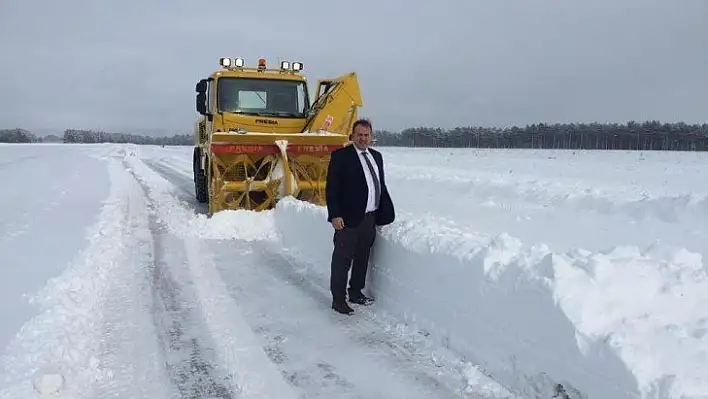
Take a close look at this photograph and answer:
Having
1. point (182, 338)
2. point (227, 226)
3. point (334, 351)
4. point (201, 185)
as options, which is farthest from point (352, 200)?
point (201, 185)

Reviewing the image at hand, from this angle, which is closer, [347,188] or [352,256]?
[347,188]

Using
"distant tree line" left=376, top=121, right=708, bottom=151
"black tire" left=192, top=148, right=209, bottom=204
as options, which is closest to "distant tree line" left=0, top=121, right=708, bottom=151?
"distant tree line" left=376, top=121, right=708, bottom=151

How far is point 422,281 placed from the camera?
4.41 metres

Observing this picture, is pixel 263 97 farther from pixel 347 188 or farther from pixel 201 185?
pixel 347 188

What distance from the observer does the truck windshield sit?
1006 cm

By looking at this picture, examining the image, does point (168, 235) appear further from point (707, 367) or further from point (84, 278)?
point (707, 367)

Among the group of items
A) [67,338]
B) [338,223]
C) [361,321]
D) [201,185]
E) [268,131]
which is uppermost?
[268,131]

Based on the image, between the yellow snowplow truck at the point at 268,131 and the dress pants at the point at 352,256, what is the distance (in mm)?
3925

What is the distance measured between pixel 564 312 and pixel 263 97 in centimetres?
822

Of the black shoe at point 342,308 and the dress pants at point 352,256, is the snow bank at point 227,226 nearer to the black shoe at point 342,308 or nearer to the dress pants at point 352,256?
the dress pants at point 352,256

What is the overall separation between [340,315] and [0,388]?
248 centimetres

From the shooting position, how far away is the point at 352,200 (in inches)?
188

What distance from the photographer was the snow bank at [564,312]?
8.72 ft

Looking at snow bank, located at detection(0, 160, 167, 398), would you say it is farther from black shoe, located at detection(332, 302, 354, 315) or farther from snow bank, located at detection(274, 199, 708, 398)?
snow bank, located at detection(274, 199, 708, 398)
